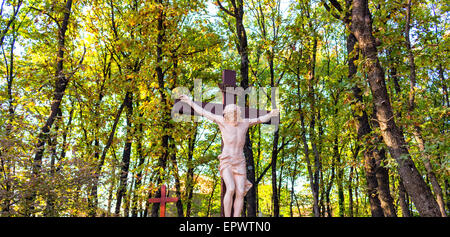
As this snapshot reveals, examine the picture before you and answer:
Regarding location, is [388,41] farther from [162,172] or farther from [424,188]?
[162,172]

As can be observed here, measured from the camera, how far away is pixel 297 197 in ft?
74.3

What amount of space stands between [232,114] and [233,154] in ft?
2.44

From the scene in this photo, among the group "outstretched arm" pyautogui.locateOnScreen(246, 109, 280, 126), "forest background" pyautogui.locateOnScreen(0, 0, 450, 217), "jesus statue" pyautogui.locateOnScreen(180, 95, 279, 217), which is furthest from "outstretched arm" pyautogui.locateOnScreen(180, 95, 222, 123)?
"forest background" pyautogui.locateOnScreen(0, 0, 450, 217)

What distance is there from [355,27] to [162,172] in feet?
22.7

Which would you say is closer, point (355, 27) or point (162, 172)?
point (355, 27)

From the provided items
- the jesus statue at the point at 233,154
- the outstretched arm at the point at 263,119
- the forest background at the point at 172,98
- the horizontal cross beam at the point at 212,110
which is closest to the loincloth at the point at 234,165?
the jesus statue at the point at 233,154

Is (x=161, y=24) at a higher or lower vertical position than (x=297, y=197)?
higher

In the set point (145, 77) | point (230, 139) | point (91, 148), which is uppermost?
point (145, 77)

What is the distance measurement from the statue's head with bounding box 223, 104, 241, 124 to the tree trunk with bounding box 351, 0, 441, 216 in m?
2.38

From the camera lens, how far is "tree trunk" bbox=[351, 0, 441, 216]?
5.45 meters

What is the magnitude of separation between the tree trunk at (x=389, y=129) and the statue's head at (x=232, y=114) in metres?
2.38

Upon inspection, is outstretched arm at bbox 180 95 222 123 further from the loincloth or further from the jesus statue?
the loincloth

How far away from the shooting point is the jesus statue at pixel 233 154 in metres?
6.03
